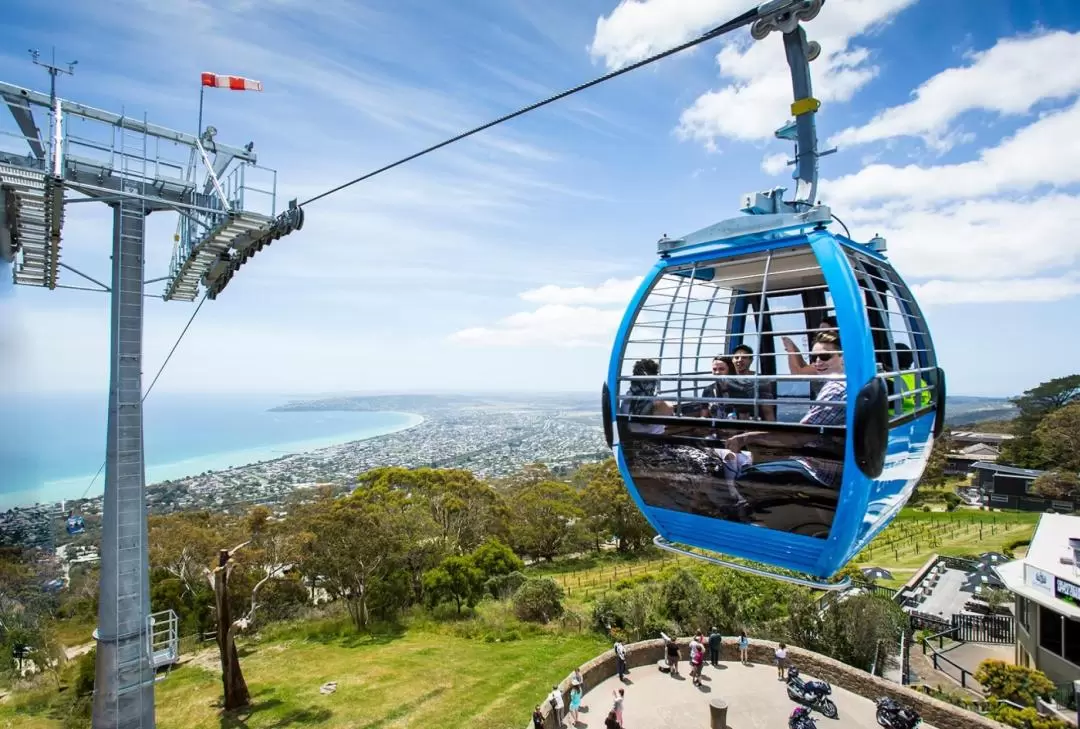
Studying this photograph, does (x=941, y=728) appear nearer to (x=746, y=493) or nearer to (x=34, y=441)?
(x=746, y=493)

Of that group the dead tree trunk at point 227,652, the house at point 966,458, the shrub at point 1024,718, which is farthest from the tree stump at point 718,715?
the house at point 966,458

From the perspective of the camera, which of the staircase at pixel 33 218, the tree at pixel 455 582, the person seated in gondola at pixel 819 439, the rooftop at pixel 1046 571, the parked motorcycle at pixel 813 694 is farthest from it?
the tree at pixel 455 582

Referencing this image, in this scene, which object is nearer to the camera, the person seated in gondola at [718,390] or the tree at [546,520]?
the person seated in gondola at [718,390]

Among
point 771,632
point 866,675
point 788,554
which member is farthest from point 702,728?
point 788,554

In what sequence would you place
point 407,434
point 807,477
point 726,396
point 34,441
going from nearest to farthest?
1. point 807,477
2. point 726,396
3. point 34,441
4. point 407,434

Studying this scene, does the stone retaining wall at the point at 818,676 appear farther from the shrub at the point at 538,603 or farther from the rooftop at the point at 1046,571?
the shrub at the point at 538,603

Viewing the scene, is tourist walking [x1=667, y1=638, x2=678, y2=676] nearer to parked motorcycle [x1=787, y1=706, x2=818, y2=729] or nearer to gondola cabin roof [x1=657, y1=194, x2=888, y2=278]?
parked motorcycle [x1=787, y1=706, x2=818, y2=729]
